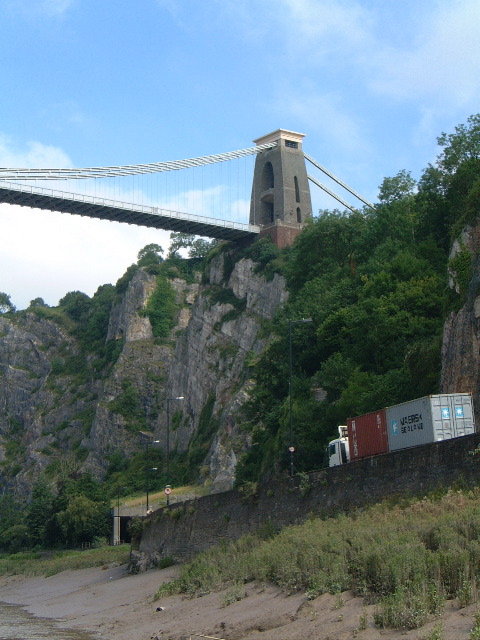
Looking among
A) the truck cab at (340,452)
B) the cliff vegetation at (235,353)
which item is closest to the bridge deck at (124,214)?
the cliff vegetation at (235,353)

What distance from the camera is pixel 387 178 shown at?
214 feet

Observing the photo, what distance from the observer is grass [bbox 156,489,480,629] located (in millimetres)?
13516

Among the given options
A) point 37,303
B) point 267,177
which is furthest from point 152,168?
point 37,303

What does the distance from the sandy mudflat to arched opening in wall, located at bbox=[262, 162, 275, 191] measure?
198 ft

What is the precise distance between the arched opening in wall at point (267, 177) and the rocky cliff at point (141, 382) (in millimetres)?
8561

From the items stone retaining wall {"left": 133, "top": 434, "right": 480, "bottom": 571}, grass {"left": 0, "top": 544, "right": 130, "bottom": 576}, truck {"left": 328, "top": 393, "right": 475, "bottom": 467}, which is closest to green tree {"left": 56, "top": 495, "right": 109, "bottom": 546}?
grass {"left": 0, "top": 544, "right": 130, "bottom": 576}

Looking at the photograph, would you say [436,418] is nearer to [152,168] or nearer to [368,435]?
[368,435]

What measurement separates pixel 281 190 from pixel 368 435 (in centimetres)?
6134

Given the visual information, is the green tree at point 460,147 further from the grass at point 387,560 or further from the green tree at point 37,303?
the green tree at point 37,303

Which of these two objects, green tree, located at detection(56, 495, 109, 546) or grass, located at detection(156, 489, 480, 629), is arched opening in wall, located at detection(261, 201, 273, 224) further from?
grass, located at detection(156, 489, 480, 629)

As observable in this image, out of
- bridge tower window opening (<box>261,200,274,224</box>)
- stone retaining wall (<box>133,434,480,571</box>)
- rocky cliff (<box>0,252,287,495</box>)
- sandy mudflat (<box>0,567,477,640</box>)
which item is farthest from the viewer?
bridge tower window opening (<box>261,200,274,224</box>)

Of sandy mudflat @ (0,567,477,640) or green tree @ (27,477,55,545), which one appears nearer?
sandy mudflat @ (0,567,477,640)

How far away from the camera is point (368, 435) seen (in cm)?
2803

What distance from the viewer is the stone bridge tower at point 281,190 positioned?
85688 mm
